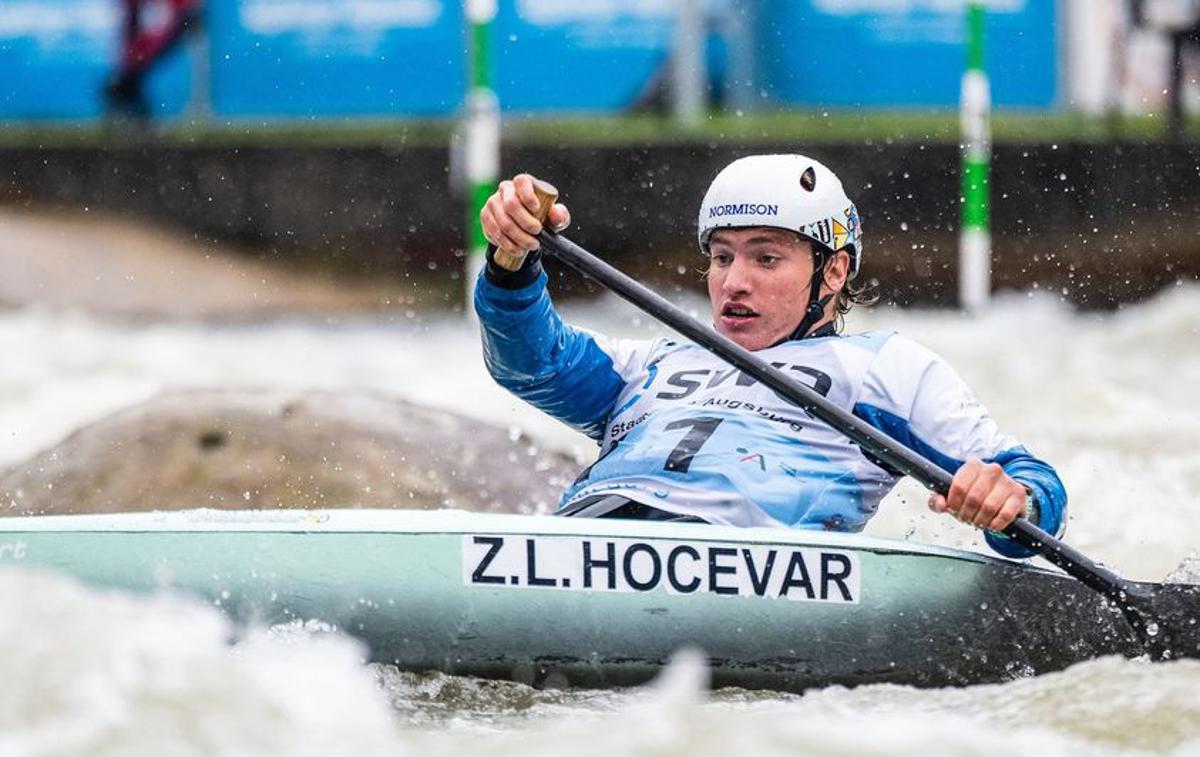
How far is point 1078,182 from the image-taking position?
36.2ft

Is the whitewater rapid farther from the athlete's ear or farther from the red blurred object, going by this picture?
the red blurred object

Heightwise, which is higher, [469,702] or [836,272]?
[836,272]

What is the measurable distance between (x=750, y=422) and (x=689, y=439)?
139 millimetres

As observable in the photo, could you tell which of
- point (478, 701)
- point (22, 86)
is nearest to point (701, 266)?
point (22, 86)

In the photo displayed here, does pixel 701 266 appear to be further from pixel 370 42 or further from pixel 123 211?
pixel 123 211

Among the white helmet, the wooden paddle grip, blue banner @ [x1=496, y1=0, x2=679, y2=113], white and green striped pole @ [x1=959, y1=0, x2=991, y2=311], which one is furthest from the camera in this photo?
blue banner @ [x1=496, y1=0, x2=679, y2=113]

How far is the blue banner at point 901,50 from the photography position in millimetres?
11586

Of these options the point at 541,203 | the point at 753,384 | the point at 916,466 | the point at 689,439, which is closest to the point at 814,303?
the point at 753,384

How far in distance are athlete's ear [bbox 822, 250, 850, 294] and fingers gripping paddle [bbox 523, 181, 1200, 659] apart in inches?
15.5

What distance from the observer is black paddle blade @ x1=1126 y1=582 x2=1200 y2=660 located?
4.45 m

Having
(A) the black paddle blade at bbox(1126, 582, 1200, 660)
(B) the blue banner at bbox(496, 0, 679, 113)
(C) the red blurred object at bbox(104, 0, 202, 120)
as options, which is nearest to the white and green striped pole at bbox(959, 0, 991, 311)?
(B) the blue banner at bbox(496, 0, 679, 113)

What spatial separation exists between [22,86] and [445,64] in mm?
2343

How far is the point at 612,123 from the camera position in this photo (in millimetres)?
11773

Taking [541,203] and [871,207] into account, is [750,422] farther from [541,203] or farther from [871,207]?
[871,207]
